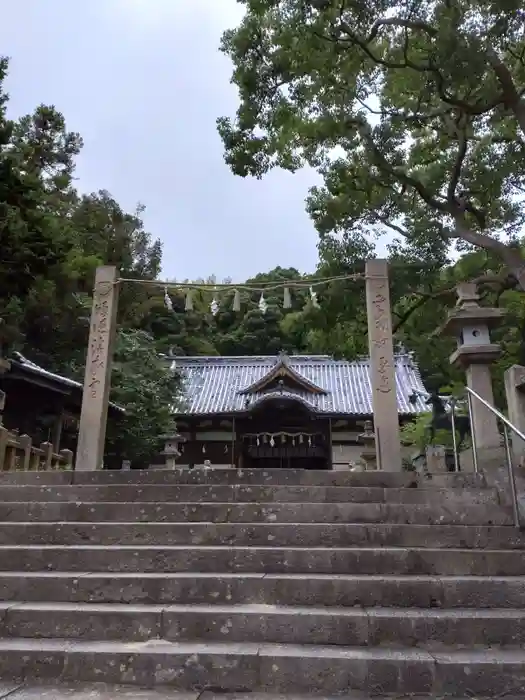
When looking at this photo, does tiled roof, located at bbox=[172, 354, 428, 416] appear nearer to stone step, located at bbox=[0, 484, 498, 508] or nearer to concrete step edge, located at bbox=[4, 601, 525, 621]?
stone step, located at bbox=[0, 484, 498, 508]

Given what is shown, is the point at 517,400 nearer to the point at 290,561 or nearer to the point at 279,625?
the point at 290,561

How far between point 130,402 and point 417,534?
13.3 m

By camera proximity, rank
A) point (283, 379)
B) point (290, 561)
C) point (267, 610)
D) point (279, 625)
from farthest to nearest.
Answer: point (283, 379), point (290, 561), point (267, 610), point (279, 625)

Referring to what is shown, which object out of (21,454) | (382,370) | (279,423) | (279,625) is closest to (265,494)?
(279,625)

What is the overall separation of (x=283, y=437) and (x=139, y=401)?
6094 millimetres

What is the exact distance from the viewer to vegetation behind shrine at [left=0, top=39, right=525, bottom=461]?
405 inches

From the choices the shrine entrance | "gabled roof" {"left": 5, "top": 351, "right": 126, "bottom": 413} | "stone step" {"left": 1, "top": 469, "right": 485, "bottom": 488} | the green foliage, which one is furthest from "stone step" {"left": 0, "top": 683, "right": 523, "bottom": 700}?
the shrine entrance

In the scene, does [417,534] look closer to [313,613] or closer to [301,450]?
[313,613]

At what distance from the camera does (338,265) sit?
1080cm

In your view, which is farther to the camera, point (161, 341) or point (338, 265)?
point (161, 341)

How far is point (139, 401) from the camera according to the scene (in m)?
16.3

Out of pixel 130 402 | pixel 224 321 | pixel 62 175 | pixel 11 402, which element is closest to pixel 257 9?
pixel 130 402

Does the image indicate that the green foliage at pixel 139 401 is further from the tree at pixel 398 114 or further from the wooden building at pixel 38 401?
the tree at pixel 398 114

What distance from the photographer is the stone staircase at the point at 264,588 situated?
277 cm
